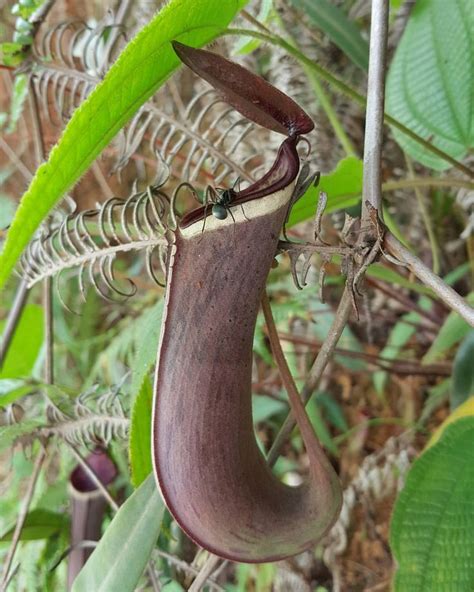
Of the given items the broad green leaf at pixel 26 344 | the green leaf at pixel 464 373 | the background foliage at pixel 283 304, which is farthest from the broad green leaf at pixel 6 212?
the green leaf at pixel 464 373

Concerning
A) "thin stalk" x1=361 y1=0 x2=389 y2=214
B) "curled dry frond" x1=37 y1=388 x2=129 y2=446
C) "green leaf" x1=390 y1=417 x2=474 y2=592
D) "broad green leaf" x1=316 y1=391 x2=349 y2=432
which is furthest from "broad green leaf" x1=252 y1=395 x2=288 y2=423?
"thin stalk" x1=361 y1=0 x2=389 y2=214

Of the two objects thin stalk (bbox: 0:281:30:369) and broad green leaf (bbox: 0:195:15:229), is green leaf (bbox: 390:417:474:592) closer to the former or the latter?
thin stalk (bbox: 0:281:30:369)

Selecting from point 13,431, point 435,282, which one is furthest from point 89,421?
point 435,282

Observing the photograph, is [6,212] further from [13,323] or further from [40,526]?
[40,526]

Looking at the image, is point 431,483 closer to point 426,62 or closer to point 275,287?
point 426,62

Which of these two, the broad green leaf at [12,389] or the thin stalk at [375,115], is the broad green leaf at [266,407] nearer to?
the broad green leaf at [12,389]
